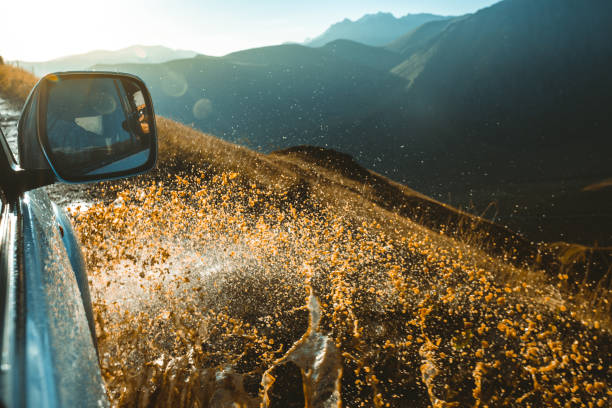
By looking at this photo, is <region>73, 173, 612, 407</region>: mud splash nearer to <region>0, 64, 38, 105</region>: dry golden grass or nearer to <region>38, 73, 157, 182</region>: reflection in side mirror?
A: <region>38, 73, 157, 182</region>: reflection in side mirror

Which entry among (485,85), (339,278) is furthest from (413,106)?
(339,278)

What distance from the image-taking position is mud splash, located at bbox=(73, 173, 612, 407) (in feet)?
9.18

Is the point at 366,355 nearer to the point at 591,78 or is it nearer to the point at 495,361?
the point at 495,361

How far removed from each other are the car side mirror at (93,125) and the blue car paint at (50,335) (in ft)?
1.56

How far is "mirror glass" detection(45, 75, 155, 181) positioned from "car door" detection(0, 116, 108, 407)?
447 mm

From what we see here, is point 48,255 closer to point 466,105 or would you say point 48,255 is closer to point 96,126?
point 96,126

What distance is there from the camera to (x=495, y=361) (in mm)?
3100

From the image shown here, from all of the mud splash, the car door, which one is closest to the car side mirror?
the car door

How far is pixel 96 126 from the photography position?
2.19 metres

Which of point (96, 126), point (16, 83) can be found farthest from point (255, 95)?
point (96, 126)

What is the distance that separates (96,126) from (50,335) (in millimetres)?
1843

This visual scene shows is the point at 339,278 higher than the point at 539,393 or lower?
higher

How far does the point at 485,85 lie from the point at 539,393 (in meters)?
191

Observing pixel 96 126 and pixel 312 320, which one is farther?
pixel 312 320
